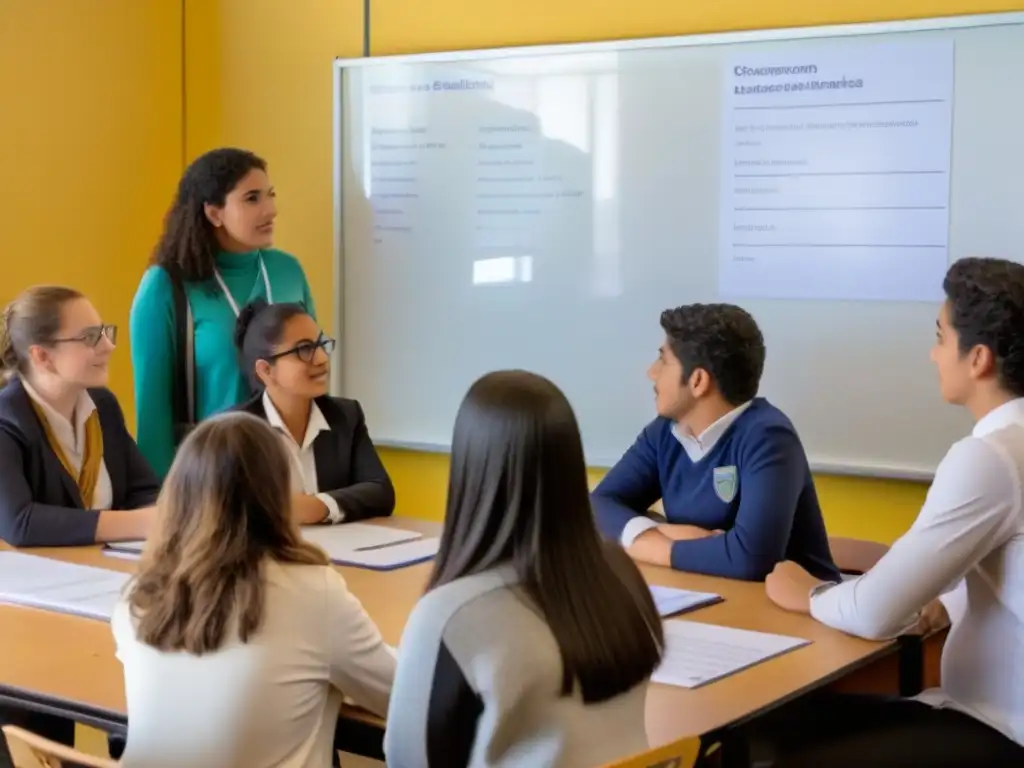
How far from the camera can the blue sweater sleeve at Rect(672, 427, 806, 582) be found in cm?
283

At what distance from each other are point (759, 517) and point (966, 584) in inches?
20.6

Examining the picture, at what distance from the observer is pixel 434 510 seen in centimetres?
466

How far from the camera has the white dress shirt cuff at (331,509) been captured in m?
3.37

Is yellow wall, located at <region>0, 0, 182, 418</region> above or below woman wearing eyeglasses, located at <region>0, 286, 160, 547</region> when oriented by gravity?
above

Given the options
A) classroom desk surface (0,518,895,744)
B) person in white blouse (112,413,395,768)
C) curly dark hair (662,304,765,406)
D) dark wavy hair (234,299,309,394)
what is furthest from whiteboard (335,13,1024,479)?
person in white blouse (112,413,395,768)

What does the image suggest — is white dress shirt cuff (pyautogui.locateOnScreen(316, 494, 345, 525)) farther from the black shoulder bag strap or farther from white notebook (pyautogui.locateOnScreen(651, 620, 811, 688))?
white notebook (pyautogui.locateOnScreen(651, 620, 811, 688))

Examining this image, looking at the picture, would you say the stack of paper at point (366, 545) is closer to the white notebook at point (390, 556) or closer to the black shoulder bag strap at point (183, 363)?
the white notebook at point (390, 556)

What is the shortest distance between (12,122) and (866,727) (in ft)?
11.2

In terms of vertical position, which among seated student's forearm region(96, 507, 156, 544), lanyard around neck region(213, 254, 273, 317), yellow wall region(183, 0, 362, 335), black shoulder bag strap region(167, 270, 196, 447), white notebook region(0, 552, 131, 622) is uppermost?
yellow wall region(183, 0, 362, 335)

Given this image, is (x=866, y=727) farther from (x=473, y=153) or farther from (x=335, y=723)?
(x=473, y=153)

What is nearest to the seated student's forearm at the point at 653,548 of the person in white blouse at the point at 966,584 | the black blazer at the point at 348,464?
the person in white blouse at the point at 966,584

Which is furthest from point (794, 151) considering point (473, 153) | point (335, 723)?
point (335, 723)

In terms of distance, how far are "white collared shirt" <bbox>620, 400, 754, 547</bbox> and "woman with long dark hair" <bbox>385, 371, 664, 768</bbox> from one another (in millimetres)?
1258

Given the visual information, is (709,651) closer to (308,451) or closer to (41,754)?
(41,754)
